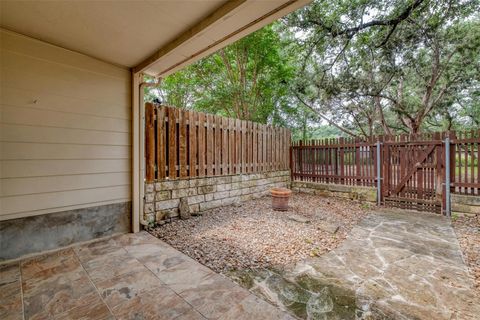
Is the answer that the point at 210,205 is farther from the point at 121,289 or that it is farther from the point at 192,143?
the point at 121,289

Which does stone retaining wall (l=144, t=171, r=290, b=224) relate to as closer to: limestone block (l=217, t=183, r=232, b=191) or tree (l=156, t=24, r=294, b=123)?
limestone block (l=217, t=183, r=232, b=191)

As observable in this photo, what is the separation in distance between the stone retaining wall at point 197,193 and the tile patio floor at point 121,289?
107 centimetres

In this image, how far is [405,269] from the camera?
238cm

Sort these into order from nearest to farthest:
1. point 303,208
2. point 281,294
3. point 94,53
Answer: point 281,294, point 94,53, point 303,208

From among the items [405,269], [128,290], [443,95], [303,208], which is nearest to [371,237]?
[405,269]

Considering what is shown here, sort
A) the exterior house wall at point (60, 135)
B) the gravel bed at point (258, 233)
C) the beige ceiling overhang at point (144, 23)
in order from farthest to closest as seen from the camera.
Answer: the gravel bed at point (258, 233) < the exterior house wall at point (60, 135) < the beige ceiling overhang at point (144, 23)

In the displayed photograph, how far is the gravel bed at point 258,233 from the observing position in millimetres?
2623

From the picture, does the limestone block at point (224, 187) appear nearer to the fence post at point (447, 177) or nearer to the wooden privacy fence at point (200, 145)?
the wooden privacy fence at point (200, 145)

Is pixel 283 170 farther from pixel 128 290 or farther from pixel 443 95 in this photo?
pixel 443 95

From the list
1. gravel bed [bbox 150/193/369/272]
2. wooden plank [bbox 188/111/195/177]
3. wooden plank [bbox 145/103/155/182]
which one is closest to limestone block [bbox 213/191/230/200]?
gravel bed [bbox 150/193/369/272]

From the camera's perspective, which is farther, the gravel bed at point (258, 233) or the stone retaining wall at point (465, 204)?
the stone retaining wall at point (465, 204)

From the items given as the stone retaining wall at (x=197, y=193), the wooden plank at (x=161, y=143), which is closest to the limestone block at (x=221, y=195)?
the stone retaining wall at (x=197, y=193)

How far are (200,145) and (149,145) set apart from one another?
3.61ft

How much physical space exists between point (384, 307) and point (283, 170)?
17.2 ft
